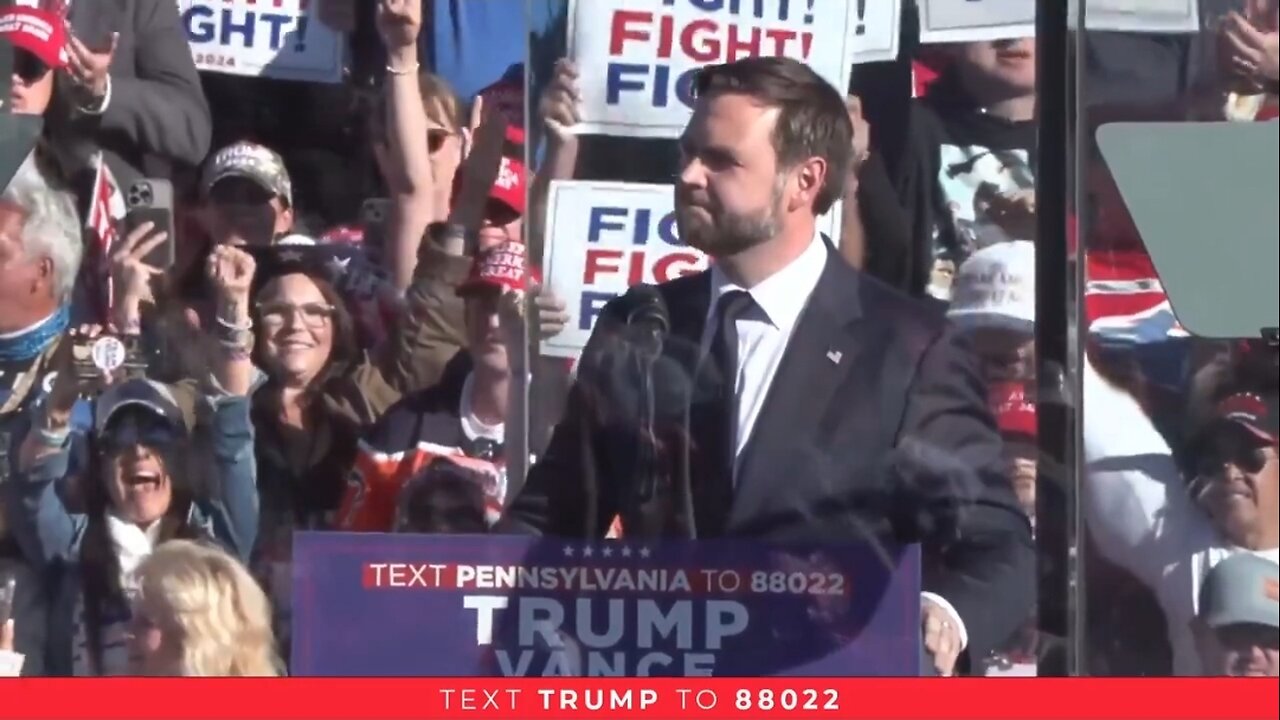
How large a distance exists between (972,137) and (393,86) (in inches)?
34.8

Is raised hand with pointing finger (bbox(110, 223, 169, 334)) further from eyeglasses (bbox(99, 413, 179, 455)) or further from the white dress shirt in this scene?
the white dress shirt

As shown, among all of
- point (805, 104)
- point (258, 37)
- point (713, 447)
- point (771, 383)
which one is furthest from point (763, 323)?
point (258, 37)

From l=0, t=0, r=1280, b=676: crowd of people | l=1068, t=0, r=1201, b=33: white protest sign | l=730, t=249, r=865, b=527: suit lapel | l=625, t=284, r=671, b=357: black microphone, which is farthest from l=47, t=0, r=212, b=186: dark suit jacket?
l=1068, t=0, r=1201, b=33: white protest sign


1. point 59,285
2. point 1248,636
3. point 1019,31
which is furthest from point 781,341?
point 59,285

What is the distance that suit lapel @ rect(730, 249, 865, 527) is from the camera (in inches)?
113

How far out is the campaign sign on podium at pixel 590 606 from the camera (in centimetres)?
287

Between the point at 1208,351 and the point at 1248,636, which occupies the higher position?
the point at 1208,351

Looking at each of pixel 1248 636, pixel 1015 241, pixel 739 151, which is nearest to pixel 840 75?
pixel 739 151

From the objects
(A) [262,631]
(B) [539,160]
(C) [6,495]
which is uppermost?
(B) [539,160]

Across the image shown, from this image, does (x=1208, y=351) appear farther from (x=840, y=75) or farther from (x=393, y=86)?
(x=393, y=86)

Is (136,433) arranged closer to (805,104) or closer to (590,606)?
(590,606)

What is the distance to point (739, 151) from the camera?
113 inches

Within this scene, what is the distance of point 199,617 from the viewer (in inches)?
114

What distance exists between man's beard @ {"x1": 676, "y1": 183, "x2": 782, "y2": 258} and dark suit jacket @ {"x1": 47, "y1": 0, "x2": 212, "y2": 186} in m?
0.74
